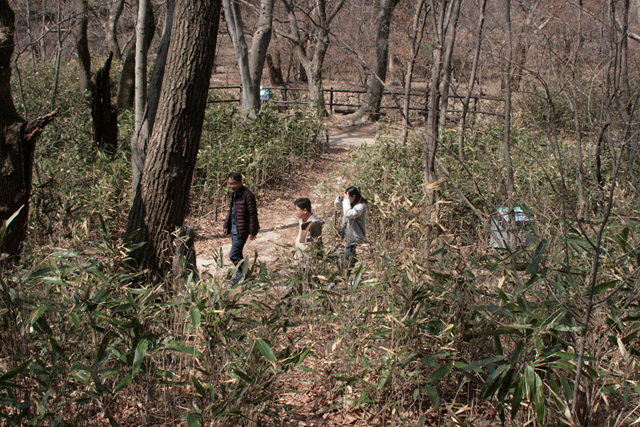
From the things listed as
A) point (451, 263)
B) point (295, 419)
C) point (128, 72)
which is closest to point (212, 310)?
point (295, 419)

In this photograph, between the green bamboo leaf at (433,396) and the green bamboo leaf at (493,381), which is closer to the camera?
the green bamboo leaf at (493,381)

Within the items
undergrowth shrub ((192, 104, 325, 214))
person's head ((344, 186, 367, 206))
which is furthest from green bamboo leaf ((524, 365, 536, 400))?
undergrowth shrub ((192, 104, 325, 214))

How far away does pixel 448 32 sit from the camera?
14.2 ft

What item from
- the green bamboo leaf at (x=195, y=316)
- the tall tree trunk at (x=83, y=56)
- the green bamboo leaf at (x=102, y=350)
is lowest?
the green bamboo leaf at (x=102, y=350)

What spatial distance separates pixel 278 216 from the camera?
8.20 m

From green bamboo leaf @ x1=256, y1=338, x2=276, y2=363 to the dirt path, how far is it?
2.42 m

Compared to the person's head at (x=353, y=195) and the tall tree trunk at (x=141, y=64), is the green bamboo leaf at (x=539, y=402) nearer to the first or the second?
the person's head at (x=353, y=195)

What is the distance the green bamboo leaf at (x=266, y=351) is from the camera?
8.45 feet

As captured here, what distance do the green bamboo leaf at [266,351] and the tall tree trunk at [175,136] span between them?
6.34 ft

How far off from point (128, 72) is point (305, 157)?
4219mm

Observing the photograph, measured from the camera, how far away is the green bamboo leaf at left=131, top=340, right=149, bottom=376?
245 cm

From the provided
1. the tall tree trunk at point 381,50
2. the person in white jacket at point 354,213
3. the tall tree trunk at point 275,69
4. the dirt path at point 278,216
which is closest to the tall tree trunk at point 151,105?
the dirt path at point 278,216

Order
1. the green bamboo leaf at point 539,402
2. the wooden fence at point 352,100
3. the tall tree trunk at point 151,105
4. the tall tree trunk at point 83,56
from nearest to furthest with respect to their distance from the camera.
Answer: the green bamboo leaf at point 539,402, the tall tree trunk at point 151,105, the wooden fence at point 352,100, the tall tree trunk at point 83,56

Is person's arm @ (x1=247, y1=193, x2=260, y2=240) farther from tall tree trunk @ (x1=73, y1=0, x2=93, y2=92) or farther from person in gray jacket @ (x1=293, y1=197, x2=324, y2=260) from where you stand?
tall tree trunk @ (x1=73, y1=0, x2=93, y2=92)
